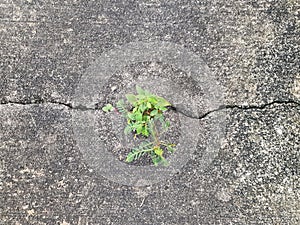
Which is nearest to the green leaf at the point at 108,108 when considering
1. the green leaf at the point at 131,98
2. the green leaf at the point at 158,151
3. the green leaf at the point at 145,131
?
the green leaf at the point at 131,98

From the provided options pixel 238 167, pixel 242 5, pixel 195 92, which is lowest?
pixel 238 167

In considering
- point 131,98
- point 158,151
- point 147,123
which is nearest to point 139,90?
point 131,98

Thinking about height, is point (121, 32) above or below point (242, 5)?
below

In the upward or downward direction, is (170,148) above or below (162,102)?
below

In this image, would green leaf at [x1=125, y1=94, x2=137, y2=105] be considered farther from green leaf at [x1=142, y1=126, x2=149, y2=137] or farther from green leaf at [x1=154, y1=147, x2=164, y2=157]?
green leaf at [x1=154, y1=147, x2=164, y2=157]

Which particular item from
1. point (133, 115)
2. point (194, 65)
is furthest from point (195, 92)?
point (133, 115)

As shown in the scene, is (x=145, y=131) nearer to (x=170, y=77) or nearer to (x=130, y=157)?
(x=130, y=157)

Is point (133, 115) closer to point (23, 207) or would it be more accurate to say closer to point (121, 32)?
point (121, 32)
